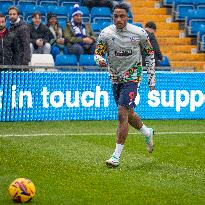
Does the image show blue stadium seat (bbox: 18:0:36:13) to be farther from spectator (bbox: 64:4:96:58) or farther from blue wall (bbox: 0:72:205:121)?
blue wall (bbox: 0:72:205:121)

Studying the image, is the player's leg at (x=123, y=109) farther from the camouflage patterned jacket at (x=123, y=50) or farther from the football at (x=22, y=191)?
the football at (x=22, y=191)

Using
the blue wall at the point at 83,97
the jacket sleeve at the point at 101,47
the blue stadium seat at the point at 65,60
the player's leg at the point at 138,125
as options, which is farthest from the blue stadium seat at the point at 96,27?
the jacket sleeve at the point at 101,47

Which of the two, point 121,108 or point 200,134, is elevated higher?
point 121,108

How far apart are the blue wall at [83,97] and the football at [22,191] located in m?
8.01

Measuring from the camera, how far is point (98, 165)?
10641 mm

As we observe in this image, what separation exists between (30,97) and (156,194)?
803cm

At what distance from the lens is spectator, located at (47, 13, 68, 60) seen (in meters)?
19.0

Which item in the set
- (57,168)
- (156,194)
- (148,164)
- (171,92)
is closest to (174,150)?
(148,164)

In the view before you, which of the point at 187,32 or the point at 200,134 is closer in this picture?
the point at 200,134

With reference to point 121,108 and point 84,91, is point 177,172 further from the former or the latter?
point 84,91

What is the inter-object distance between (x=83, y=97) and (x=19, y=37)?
179 cm

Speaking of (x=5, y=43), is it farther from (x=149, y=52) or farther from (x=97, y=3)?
(x=97, y=3)

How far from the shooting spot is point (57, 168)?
10.3m

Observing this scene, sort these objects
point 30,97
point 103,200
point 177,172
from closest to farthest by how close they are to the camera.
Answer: point 103,200 < point 177,172 < point 30,97
